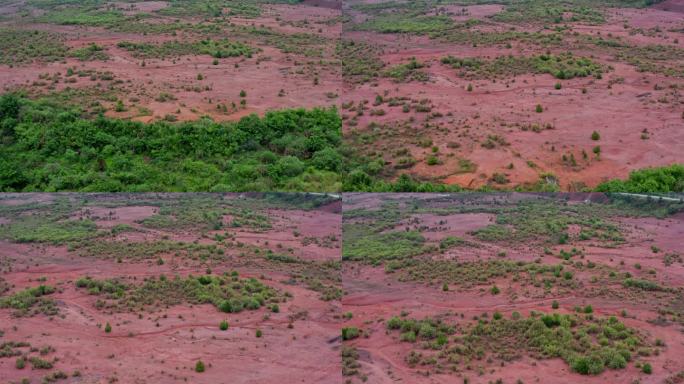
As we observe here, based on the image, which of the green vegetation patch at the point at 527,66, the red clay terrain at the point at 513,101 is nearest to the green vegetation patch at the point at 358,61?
the red clay terrain at the point at 513,101

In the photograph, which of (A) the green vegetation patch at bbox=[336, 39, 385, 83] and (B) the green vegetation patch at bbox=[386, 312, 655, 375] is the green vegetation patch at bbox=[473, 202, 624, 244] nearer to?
(B) the green vegetation patch at bbox=[386, 312, 655, 375]

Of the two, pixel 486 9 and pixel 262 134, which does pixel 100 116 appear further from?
pixel 486 9

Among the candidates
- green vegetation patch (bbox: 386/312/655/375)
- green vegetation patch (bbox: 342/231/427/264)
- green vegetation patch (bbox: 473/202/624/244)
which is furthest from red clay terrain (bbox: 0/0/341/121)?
green vegetation patch (bbox: 386/312/655/375)

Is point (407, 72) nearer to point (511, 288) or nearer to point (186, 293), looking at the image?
point (511, 288)

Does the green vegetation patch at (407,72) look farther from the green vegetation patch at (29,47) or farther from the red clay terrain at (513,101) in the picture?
the green vegetation patch at (29,47)

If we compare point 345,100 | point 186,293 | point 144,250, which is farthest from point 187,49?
point 186,293

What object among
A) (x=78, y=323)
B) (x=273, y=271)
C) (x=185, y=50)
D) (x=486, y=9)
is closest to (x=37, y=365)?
(x=78, y=323)

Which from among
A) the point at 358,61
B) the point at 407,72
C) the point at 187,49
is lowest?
the point at 407,72
